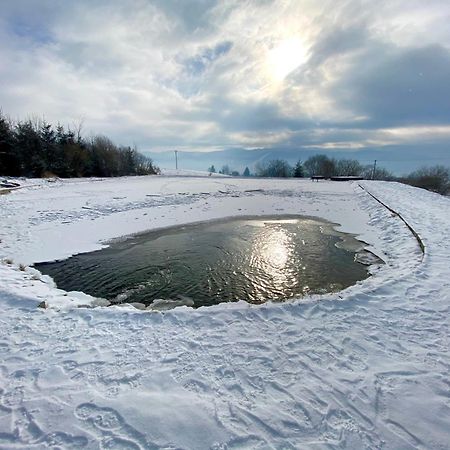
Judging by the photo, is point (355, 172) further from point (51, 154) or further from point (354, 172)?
point (51, 154)

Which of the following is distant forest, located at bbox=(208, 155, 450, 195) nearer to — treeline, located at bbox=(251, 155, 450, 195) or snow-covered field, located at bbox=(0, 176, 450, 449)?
treeline, located at bbox=(251, 155, 450, 195)

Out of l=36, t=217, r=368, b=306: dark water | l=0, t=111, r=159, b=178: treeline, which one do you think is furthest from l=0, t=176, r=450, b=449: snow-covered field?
l=0, t=111, r=159, b=178: treeline

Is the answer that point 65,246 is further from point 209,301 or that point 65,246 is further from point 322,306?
point 322,306

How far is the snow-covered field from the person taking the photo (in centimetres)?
276

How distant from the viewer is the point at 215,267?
7.68m

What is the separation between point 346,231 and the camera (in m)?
11.5

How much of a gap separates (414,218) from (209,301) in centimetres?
1065

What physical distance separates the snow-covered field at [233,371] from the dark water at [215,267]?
2.72ft

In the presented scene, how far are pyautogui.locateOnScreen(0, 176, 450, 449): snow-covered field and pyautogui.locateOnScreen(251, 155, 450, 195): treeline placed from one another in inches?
1971

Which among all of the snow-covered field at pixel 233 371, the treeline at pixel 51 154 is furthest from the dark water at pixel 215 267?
the treeline at pixel 51 154

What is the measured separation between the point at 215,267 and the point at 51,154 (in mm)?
38744

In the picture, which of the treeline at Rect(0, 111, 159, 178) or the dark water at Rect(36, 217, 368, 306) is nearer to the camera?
the dark water at Rect(36, 217, 368, 306)

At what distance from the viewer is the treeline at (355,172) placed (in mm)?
54156

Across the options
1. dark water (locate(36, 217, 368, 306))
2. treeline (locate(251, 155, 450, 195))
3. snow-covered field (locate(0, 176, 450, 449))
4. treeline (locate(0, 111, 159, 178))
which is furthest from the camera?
treeline (locate(251, 155, 450, 195))
